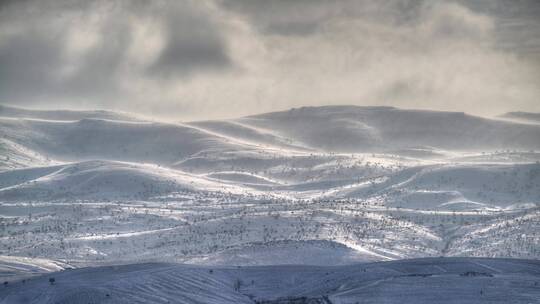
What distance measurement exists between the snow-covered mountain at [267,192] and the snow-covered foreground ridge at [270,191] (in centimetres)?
27

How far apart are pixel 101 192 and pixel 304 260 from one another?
5001cm

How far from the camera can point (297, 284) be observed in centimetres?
3812

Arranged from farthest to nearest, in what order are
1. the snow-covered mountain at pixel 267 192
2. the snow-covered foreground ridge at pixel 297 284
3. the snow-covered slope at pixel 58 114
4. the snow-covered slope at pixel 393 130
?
the snow-covered slope at pixel 58 114 → the snow-covered slope at pixel 393 130 → the snow-covered mountain at pixel 267 192 → the snow-covered foreground ridge at pixel 297 284

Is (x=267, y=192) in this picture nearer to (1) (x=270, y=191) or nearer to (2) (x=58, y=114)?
(1) (x=270, y=191)

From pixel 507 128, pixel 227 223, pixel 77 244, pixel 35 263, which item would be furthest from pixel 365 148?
pixel 35 263

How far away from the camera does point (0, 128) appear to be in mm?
133125

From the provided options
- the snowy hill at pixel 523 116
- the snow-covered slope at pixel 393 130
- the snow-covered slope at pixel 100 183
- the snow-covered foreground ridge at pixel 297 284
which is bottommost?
the snow-covered foreground ridge at pixel 297 284

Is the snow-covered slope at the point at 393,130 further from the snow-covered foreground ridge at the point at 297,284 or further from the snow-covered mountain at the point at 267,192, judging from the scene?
the snow-covered foreground ridge at the point at 297,284

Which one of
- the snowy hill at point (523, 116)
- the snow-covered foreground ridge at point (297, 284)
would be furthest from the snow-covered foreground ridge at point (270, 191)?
the snowy hill at point (523, 116)

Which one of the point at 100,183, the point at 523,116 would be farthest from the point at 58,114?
the point at 523,116

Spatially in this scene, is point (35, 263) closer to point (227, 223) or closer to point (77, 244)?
point (77, 244)

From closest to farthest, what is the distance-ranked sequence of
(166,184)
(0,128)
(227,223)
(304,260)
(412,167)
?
(304,260), (227,223), (166,184), (412,167), (0,128)

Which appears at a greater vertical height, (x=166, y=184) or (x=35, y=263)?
(x=166, y=184)

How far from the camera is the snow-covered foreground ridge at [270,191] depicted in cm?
5353
